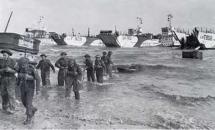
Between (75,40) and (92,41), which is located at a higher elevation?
(75,40)

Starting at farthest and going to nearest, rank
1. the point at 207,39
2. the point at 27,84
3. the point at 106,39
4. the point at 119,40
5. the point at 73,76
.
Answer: the point at 119,40 < the point at 106,39 < the point at 207,39 < the point at 73,76 < the point at 27,84

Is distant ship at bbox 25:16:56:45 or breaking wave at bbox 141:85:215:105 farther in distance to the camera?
distant ship at bbox 25:16:56:45

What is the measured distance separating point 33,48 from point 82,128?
13418mm

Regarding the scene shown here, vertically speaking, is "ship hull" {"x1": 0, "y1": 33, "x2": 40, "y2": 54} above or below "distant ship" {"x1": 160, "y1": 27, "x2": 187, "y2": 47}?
below

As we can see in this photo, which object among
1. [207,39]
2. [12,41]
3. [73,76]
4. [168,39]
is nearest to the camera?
[73,76]

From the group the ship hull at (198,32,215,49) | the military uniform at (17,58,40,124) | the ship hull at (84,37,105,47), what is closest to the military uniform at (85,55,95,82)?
the military uniform at (17,58,40,124)

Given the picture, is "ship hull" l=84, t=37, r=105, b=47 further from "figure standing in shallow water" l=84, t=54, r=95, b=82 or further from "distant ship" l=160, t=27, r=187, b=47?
"figure standing in shallow water" l=84, t=54, r=95, b=82

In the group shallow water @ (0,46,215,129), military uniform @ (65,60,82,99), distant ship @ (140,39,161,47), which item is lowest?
shallow water @ (0,46,215,129)

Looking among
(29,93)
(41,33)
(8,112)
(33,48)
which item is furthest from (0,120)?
(41,33)

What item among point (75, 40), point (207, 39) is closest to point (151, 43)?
point (207, 39)

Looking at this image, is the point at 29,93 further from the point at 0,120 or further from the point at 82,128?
the point at 82,128

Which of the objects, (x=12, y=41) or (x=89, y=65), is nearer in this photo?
(x=89, y=65)

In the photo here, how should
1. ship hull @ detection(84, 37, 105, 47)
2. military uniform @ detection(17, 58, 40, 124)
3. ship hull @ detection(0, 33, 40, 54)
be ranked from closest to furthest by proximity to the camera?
military uniform @ detection(17, 58, 40, 124) → ship hull @ detection(0, 33, 40, 54) → ship hull @ detection(84, 37, 105, 47)

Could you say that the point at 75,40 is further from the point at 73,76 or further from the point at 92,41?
the point at 73,76
